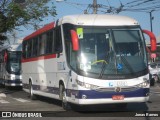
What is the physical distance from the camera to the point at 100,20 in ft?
48.3

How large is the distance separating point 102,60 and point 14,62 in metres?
19.4

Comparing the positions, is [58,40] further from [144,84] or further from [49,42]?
[144,84]

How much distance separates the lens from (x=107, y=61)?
13969mm

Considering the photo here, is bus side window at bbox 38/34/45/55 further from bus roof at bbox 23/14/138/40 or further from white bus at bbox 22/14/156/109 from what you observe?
bus roof at bbox 23/14/138/40

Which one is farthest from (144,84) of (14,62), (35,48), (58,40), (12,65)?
(14,62)

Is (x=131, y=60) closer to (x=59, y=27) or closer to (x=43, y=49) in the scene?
(x=59, y=27)

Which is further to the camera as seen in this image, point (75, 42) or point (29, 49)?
point (29, 49)

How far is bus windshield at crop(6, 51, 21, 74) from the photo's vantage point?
32.2 m

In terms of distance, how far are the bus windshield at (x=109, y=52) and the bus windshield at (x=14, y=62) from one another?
18.1 metres

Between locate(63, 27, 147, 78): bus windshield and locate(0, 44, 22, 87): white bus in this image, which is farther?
locate(0, 44, 22, 87): white bus

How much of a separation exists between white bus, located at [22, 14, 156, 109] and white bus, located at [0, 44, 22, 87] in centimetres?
1651

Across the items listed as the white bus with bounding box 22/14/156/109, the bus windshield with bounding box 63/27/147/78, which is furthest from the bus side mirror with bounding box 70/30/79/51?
the bus windshield with bounding box 63/27/147/78

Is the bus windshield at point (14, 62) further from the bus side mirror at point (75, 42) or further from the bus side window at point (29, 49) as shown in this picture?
the bus side mirror at point (75, 42)

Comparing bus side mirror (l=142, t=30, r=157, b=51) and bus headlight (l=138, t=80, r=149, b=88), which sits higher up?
bus side mirror (l=142, t=30, r=157, b=51)
